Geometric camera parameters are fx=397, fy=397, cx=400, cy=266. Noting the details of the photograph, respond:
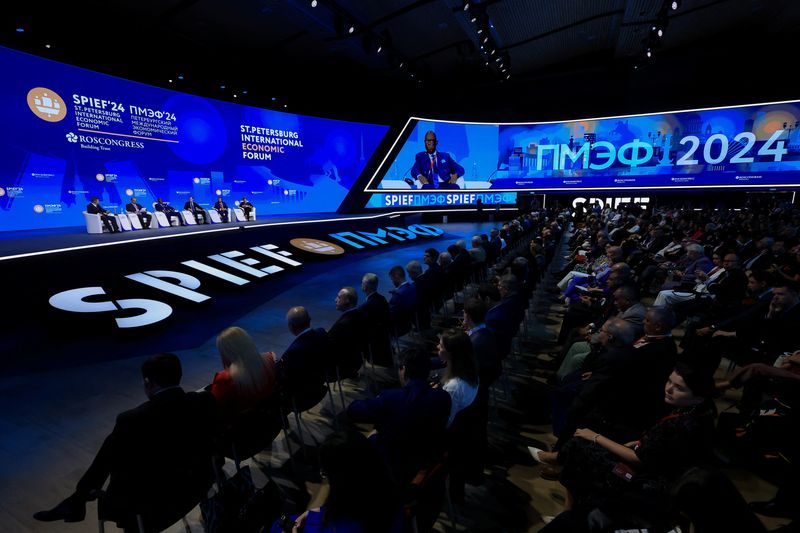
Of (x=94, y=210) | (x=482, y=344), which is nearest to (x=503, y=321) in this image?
(x=482, y=344)

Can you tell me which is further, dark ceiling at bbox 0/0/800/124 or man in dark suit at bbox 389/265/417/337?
dark ceiling at bbox 0/0/800/124

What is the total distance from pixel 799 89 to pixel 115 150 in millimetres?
23273

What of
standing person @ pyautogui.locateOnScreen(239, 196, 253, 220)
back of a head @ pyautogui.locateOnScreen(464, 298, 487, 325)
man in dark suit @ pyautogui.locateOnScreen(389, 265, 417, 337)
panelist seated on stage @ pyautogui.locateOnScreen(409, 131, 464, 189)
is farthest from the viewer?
panelist seated on stage @ pyautogui.locateOnScreen(409, 131, 464, 189)

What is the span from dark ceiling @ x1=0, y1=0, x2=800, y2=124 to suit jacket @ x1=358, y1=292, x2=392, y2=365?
8955 millimetres

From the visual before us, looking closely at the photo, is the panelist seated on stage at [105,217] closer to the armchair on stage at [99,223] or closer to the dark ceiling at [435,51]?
the armchair on stage at [99,223]

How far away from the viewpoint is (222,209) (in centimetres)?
1291

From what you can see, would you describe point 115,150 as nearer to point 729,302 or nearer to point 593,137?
point 729,302

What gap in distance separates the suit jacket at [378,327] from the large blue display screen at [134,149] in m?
10.3

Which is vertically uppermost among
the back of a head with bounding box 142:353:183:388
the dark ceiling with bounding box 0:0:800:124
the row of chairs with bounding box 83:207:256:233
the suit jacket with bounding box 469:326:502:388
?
the dark ceiling with bounding box 0:0:800:124

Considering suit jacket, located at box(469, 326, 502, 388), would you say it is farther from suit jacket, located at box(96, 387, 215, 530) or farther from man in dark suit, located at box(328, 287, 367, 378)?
suit jacket, located at box(96, 387, 215, 530)

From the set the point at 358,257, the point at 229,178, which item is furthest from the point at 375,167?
the point at 358,257

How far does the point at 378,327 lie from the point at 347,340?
1.74ft

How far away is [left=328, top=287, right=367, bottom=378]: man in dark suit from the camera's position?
3.17m

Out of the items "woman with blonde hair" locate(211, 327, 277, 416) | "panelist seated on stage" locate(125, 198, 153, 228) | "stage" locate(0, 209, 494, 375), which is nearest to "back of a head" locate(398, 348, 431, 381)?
"woman with blonde hair" locate(211, 327, 277, 416)
